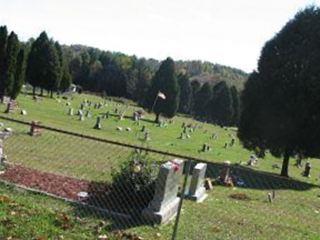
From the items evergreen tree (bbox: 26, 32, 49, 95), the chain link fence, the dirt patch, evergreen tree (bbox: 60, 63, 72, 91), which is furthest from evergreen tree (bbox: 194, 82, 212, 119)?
the chain link fence

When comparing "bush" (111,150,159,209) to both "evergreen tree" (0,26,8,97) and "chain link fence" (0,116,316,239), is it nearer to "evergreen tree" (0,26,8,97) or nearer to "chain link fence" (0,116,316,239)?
"chain link fence" (0,116,316,239)

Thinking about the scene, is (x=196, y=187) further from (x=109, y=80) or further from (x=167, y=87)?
(x=109, y=80)

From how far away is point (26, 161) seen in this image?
19734 mm

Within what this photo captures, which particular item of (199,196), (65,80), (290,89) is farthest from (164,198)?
(65,80)

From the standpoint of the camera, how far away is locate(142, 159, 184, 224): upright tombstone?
41.5ft

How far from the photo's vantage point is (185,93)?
11750 cm

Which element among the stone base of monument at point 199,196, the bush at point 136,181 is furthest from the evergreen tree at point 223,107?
the bush at point 136,181

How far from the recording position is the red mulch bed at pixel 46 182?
14.1 m

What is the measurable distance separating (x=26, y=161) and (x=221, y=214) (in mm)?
7632

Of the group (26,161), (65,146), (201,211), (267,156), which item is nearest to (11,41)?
(267,156)

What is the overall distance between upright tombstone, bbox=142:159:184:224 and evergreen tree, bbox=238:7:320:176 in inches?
667

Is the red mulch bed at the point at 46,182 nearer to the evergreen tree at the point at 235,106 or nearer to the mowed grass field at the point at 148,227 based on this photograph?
the mowed grass field at the point at 148,227

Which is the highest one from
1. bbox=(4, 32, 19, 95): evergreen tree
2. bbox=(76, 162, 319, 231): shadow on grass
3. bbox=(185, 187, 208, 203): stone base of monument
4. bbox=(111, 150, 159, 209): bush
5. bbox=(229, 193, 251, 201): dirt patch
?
bbox=(4, 32, 19, 95): evergreen tree

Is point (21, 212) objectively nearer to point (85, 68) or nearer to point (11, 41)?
point (11, 41)
